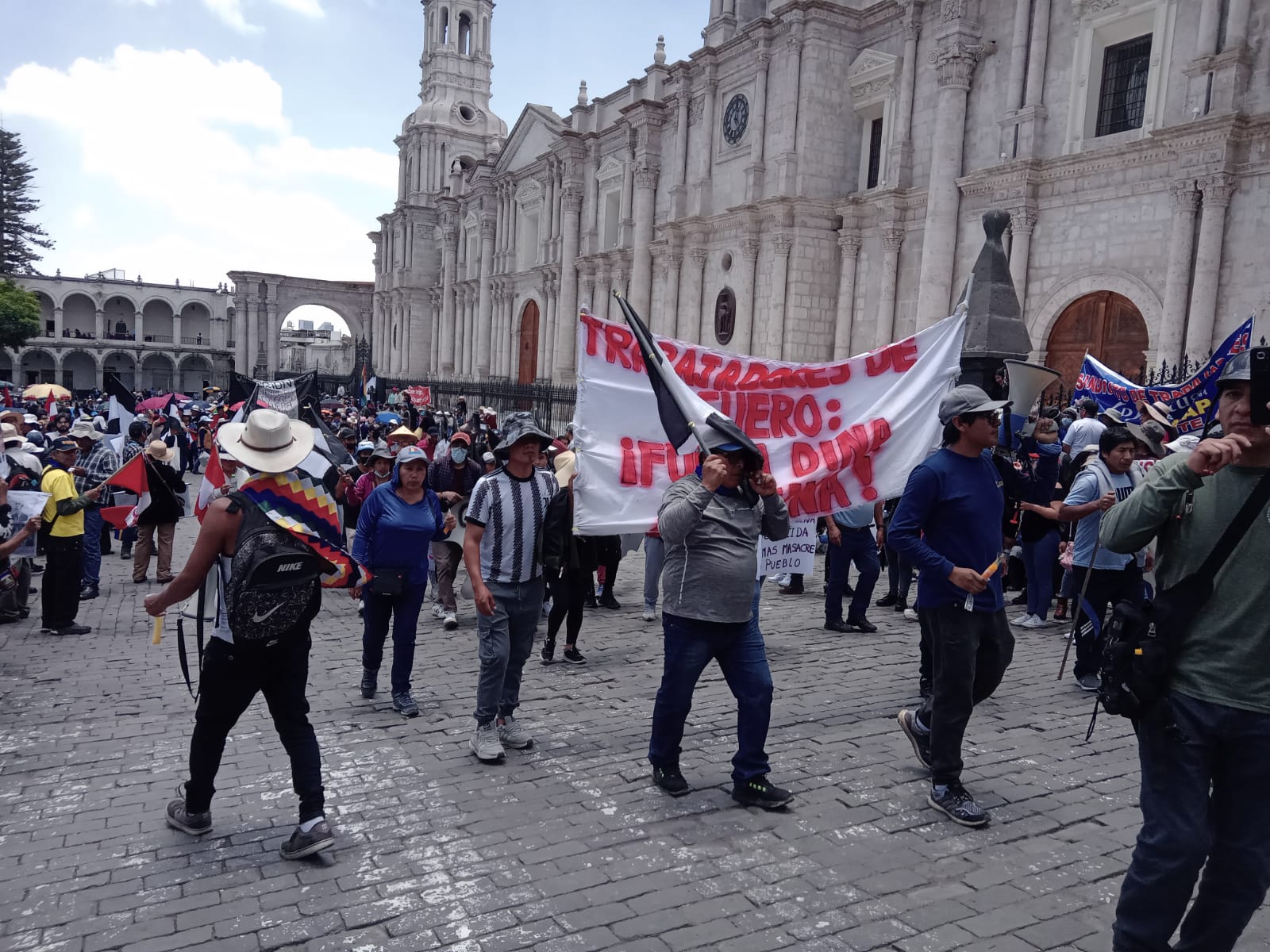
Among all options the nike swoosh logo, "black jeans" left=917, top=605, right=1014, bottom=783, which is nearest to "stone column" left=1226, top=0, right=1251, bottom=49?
"black jeans" left=917, top=605, right=1014, bottom=783

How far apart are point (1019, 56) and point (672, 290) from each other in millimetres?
13029

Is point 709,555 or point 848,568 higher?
point 709,555

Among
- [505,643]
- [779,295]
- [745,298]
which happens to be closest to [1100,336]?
[779,295]

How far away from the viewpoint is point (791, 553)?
7.07m

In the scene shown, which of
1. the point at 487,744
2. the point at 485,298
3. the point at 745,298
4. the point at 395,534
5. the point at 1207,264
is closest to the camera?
the point at 487,744

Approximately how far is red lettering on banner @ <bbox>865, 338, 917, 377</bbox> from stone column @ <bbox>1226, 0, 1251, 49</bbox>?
1278 centimetres

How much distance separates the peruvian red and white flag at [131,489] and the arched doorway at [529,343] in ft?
95.6

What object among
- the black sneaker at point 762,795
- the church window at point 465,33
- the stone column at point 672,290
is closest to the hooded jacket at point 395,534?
the black sneaker at point 762,795

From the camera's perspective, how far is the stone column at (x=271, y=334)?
67.1 meters

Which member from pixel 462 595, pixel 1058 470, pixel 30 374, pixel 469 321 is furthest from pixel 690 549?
pixel 30 374

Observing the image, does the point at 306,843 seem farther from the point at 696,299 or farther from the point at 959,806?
the point at 696,299

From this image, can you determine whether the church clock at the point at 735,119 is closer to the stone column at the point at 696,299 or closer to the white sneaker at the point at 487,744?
the stone column at the point at 696,299

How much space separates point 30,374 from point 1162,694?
84.7 m

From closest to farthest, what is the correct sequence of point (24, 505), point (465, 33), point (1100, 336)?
1. point (24, 505)
2. point (1100, 336)
3. point (465, 33)
